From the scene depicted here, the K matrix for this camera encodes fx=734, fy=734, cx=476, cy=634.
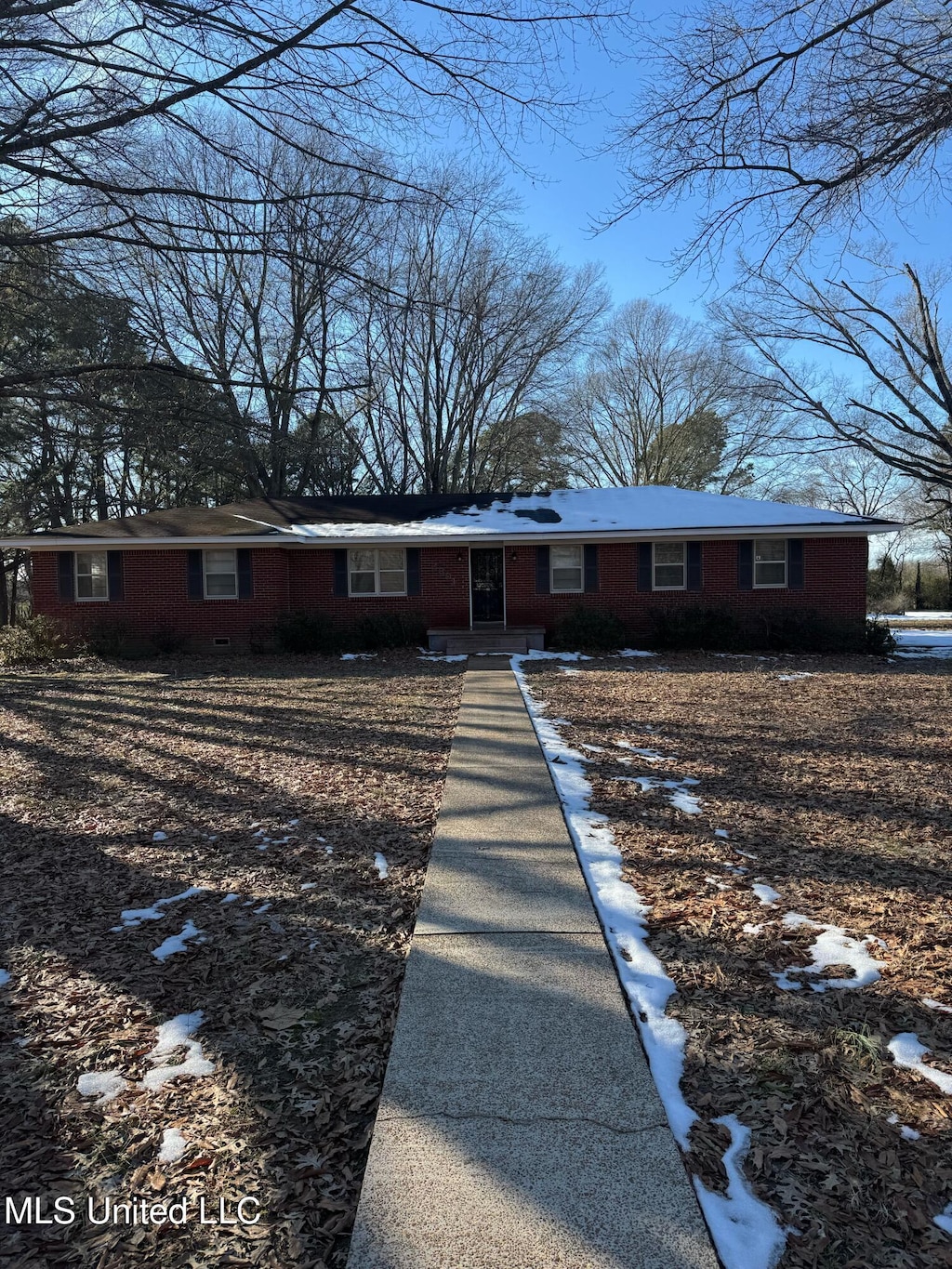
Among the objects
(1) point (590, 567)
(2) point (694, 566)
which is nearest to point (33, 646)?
(1) point (590, 567)

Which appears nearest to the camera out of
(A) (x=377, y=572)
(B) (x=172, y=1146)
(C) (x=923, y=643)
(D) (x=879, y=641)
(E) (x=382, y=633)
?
(B) (x=172, y=1146)

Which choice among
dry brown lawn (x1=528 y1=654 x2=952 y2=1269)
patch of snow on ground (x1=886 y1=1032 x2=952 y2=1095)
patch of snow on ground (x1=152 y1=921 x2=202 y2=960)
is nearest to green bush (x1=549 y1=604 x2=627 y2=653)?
dry brown lawn (x1=528 y1=654 x2=952 y2=1269)

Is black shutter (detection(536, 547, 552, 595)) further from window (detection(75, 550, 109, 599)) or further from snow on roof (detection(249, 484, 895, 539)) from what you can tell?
window (detection(75, 550, 109, 599))

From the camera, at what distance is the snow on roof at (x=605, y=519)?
634 inches

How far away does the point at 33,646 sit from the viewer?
49.0 feet

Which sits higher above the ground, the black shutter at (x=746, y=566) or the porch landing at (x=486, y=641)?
the black shutter at (x=746, y=566)

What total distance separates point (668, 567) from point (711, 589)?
1082 mm

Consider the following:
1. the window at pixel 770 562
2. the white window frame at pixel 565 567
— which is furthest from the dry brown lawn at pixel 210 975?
the window at pixel 770 562

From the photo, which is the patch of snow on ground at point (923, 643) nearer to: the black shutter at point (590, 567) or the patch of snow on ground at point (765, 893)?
the black shutter at point (590, 567)

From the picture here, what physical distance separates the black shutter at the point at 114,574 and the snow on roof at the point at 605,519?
384 cm

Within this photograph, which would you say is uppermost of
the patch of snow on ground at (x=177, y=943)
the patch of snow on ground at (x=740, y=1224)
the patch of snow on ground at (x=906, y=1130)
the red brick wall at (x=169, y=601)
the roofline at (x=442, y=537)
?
the roofline at (x=442, y=537)

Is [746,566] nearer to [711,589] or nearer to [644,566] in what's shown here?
[711,589]

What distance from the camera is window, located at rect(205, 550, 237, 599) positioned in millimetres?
16766

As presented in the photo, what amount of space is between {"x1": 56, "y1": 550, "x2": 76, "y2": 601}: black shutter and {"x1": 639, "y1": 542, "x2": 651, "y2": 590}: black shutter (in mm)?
12948
